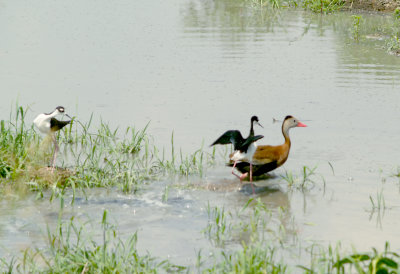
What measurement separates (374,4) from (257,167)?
15.6m

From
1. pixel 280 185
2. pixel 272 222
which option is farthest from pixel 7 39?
pixel 272 222

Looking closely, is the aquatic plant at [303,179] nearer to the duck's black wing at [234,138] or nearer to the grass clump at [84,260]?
the duck's black wing at [234,138]

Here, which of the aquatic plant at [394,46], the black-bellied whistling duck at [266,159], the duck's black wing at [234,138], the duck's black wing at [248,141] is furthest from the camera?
the aquatic plant at [394,46]

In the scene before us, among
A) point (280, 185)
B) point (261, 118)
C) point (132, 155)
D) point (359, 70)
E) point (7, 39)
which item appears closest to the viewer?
point (280, 185)

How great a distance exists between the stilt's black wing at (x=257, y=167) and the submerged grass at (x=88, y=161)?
1.56 ft

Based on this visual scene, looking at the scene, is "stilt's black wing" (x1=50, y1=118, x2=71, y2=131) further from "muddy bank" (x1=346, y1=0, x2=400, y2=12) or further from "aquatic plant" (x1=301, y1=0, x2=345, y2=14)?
"muddy bank" (x1=346, y1=0, x2=400, y2=12)

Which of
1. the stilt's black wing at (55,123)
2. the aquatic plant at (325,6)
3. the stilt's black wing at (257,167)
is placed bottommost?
the stilt's black wing at (257,167)

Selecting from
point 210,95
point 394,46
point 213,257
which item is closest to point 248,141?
point 213,257

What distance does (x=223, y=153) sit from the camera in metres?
10.7

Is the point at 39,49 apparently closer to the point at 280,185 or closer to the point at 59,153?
the point at 59,153

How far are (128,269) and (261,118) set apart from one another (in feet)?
20.8

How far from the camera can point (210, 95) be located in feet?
46.1

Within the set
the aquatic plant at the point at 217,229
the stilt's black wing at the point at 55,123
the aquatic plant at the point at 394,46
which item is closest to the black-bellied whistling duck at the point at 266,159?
the aquatic plant at the point at 217,229

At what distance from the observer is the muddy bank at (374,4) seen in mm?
23705
